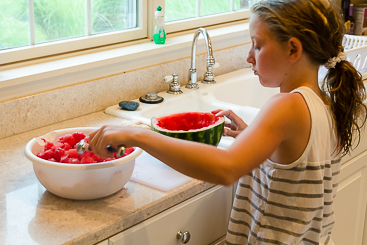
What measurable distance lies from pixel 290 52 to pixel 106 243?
591mm

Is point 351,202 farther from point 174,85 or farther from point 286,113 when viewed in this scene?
point 286,113

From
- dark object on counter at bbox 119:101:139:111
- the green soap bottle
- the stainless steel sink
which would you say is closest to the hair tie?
the stainless steel sink

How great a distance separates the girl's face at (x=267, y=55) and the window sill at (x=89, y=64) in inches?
27.6

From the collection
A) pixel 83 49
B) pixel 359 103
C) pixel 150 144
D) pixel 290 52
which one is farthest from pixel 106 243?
pixel 83 49

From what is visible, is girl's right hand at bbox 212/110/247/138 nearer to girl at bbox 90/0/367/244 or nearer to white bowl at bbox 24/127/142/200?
girl at bbox 90/0/367/244

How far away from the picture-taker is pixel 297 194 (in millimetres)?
1131

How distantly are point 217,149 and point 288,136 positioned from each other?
18 cm

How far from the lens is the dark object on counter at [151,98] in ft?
5.85

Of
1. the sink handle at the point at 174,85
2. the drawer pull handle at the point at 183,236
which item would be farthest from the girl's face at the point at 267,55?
the sink handle at the point at 174,85

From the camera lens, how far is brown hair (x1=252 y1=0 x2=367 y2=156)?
41.3 inches

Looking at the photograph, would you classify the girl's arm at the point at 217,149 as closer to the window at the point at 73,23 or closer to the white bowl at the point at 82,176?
the white bowl at the point at 82,176

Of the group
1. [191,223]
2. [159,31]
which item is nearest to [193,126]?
Answer: [191,223]

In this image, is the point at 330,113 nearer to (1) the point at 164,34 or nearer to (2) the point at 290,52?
(2) the point at 290,52

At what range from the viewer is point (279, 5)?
42.1 inches
